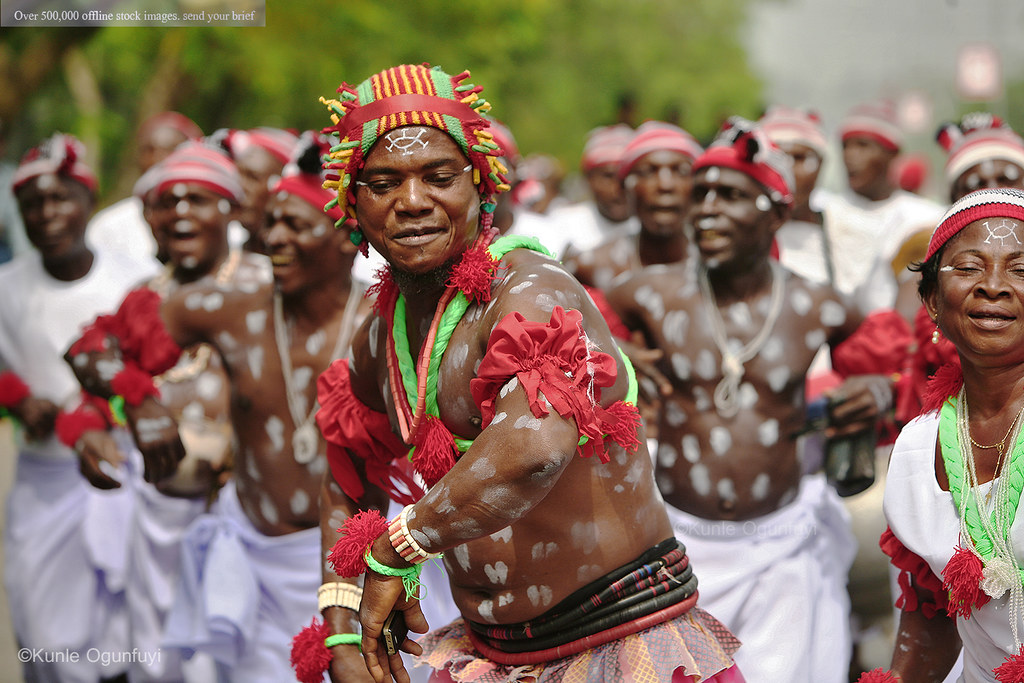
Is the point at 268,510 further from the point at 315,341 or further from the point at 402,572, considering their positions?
the point at 402,572

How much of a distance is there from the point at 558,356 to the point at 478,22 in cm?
1384

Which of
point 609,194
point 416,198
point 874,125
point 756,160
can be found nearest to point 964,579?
point 416,198

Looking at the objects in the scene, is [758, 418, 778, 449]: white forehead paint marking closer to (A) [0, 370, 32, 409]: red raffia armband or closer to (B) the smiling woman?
(B) the smiling woman

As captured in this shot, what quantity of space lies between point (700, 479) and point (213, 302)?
2.15 metres

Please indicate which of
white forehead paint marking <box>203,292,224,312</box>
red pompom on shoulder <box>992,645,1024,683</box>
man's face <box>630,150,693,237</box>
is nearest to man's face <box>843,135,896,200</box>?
man's face <box>630,150,693,237</box>

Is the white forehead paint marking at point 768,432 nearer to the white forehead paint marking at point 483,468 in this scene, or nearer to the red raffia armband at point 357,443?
the red raffia armband at point 357,443

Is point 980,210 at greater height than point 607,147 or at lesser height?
greater

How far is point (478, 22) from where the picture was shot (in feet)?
51.1

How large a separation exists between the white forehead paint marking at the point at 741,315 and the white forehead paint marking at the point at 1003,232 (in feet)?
6.93

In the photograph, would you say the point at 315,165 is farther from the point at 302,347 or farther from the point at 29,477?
the point at 29,477

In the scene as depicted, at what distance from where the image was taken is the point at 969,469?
8.76ft

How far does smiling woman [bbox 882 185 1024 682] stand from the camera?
2.56m

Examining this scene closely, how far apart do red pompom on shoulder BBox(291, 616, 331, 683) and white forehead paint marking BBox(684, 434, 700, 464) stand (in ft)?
7.01

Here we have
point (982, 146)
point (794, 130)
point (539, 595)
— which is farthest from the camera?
point (794, 130)
